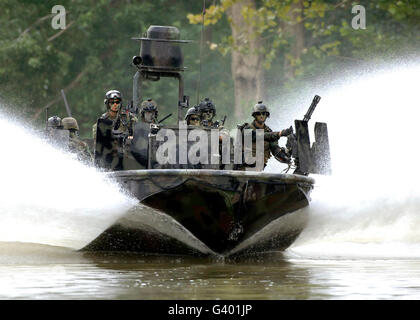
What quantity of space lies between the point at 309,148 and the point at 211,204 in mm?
2582

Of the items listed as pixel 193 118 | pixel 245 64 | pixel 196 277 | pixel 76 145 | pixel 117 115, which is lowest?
pixel 196 277

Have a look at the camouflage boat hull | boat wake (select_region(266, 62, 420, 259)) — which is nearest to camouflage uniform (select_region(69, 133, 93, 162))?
the camouflage boat hull

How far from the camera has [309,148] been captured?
18219 millimetres

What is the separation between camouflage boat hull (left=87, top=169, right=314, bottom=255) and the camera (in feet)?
53.1

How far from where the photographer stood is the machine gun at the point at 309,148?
18109 mm

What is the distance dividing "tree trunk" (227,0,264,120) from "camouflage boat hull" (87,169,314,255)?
21.5 metres

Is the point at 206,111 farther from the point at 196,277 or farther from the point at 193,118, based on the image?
the point at 196,277

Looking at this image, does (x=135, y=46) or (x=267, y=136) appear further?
(x=135, y=46)

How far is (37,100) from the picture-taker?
42875 millimetres

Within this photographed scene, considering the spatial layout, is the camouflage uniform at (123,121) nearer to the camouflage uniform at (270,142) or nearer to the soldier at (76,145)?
the soldier at (76,145)

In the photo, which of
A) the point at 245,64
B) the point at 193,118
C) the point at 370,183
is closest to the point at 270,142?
the point at 193,118

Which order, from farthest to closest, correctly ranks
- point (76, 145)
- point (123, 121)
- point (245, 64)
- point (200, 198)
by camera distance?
1. point (245, 64)
2. point (76, 145)
3. point (123, 121)
4. point (200, 198)

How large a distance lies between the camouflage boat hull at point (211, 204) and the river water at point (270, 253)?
26 cm

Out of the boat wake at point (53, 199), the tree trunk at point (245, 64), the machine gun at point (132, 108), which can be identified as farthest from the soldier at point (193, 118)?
the tree trunk at point (245, 64)
